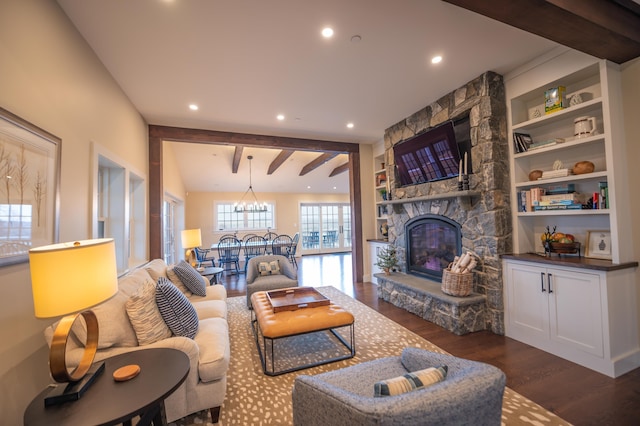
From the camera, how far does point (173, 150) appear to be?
6.46 metres

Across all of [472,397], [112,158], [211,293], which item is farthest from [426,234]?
[112,158]

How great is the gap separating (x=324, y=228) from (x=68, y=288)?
952cm

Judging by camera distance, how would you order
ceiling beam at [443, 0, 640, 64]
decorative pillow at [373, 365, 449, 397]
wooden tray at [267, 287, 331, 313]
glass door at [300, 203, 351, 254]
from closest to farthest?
decorative pillow at [373, 365, 449, 397] → ceiling beam at [443, 0, 640, 64] → wooden tray at [267, 287, 331, 313] → glass door at [300, 203, 351, 254]

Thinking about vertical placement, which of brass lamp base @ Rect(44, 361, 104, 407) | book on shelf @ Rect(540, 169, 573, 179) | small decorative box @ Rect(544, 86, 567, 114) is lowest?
brass lamp base @ Rect(44, 361, 104, 407)

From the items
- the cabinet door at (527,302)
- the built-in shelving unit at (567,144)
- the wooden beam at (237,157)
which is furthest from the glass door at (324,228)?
the cabinet door at (527,302)

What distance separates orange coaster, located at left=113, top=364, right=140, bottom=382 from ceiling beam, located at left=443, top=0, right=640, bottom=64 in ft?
8.91

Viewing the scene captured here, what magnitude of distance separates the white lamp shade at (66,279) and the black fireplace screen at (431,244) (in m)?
3.67

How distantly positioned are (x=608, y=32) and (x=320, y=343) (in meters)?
3.64

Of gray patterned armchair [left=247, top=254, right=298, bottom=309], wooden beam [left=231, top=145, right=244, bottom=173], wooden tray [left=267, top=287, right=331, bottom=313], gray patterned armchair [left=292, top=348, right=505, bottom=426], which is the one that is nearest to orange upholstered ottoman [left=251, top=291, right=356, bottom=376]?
wooden tray [left=267, top=287, right=331, bottom=313]

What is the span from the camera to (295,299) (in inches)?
117

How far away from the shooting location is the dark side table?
3.52 ft

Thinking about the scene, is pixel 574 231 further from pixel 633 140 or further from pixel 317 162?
pixel 317 162

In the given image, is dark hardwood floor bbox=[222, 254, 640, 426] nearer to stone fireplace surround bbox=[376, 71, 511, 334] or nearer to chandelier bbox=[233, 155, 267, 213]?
stone fireplace surround bbox=[376, 71, 511, 334]

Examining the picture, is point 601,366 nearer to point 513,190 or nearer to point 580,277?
point 580,277
